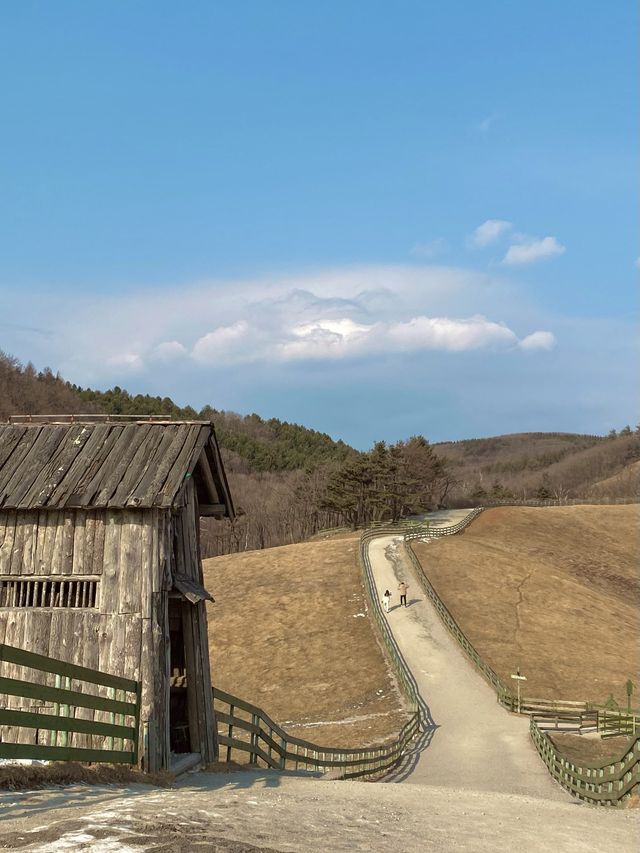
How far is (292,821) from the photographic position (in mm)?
9328

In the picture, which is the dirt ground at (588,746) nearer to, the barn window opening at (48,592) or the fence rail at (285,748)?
the fence rail at (285,748)

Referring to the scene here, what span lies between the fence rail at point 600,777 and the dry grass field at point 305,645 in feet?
30.5

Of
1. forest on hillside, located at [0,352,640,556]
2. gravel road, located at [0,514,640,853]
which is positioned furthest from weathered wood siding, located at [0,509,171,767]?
forest on hillside, located at [0,352,640,556]

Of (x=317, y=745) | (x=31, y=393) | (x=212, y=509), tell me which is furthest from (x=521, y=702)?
(x=31, y=393)

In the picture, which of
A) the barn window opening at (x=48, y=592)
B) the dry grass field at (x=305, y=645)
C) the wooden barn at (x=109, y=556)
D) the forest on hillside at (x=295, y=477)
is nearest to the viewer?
the wooden barn at (x=109, y=556)

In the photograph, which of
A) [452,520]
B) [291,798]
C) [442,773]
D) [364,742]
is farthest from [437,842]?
[452,520]

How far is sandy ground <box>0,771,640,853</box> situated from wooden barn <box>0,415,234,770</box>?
2498mm

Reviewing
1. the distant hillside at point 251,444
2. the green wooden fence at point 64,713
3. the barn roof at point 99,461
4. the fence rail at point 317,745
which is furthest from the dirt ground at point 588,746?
the distant hillside at point 251,444

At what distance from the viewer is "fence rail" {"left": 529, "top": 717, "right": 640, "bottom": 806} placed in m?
15.1

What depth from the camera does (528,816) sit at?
1259 centimetres

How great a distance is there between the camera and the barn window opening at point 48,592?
1595 cm

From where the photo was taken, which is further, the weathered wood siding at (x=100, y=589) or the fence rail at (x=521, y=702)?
the fence rail at (x=521, y=702)

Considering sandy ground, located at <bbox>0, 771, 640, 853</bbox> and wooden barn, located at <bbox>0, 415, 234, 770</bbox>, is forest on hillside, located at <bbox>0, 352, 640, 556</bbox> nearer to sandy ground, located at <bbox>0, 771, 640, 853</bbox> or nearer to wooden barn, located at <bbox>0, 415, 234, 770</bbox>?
wooden barn, located at <bbox>0, 415, 234, 770</bbox>

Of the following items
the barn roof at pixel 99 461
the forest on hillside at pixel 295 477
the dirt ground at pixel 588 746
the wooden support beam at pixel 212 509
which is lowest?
the dirt ground at pixel 588 746
